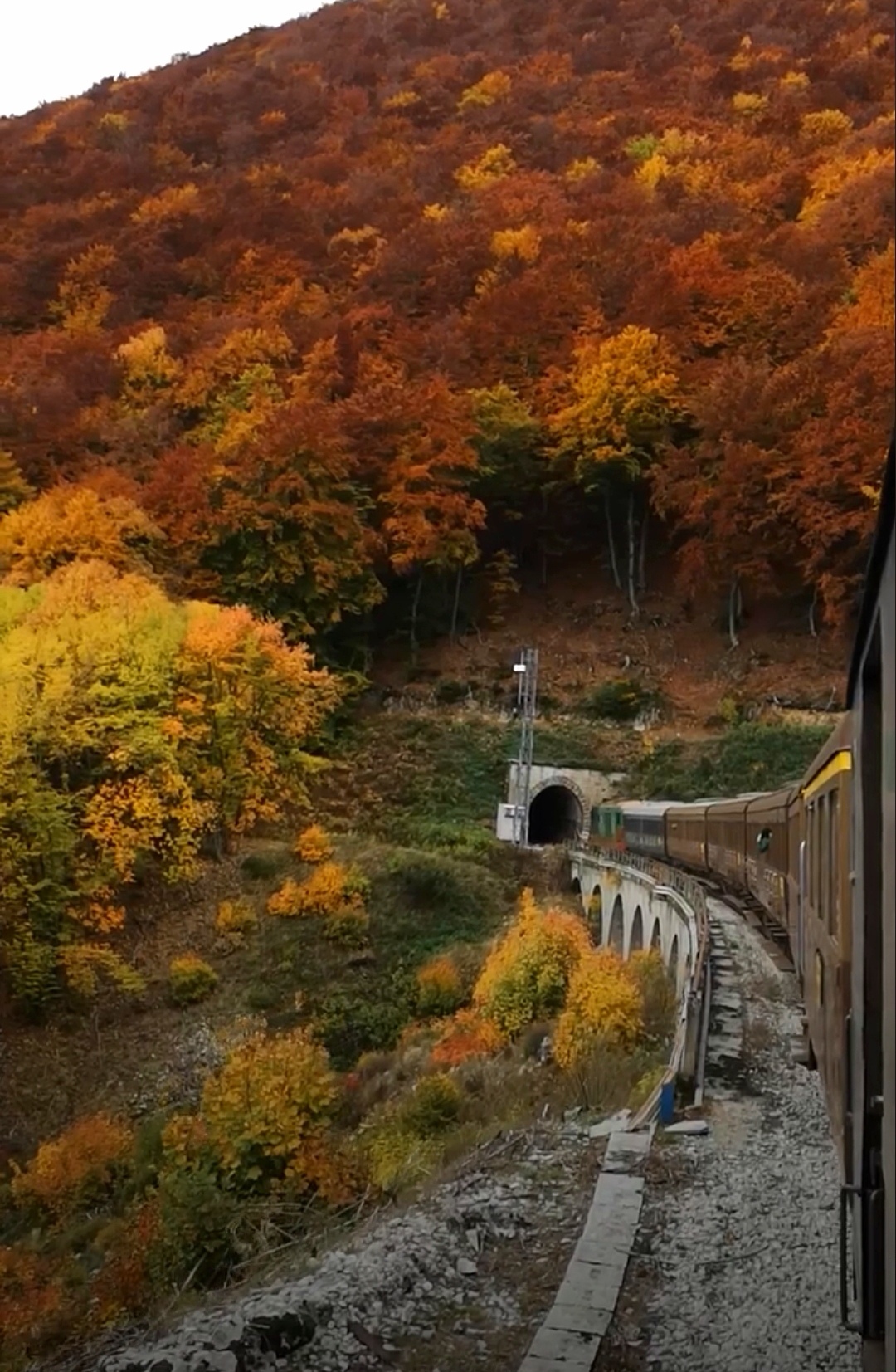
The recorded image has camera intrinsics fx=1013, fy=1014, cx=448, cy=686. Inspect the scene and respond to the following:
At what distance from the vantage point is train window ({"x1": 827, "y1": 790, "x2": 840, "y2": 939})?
397 centimetres

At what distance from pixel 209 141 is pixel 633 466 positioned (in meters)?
35.0

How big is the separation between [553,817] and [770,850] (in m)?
17.1

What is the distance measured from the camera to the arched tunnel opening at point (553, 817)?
87.1 feet

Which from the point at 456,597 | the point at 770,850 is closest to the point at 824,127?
the point at 456,597

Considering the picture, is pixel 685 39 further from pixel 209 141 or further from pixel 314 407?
pixel 314 407

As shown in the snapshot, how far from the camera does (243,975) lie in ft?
52.0

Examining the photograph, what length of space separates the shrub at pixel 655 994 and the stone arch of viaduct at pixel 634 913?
168mm

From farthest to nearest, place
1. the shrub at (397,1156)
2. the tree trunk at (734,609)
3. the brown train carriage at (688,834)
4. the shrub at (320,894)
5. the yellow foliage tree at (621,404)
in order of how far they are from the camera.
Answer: the yellow foliage tree at (621,404) → the tree trunk at (734,609) → the shrub at (320,894) → the brown train carriage at (688,834) → the shrub at (397,1156)

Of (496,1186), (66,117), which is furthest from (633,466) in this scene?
(66,117)

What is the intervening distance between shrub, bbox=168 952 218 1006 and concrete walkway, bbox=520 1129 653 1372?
9.89m

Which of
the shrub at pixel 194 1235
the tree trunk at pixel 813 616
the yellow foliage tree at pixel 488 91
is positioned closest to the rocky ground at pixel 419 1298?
the shrub at pixel 194 1235

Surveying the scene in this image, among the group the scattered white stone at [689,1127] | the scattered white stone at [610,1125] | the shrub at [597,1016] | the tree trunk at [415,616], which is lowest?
the scattered white stone at [610,1125]

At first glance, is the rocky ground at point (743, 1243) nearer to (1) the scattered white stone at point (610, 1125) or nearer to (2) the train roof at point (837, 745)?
(1) the scattered white stone at point (610, 1125)

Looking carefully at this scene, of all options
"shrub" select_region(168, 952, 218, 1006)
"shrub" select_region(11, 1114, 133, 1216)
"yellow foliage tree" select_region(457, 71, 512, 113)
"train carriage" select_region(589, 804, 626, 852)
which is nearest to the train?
"shrub" select_region(11, 1114, 133, 1216)
